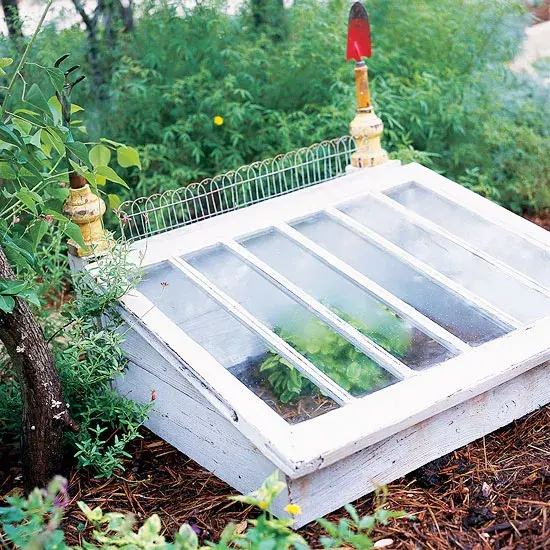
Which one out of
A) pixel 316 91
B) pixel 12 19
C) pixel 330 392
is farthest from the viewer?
pixel 316 91

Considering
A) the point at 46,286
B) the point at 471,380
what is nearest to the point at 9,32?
the point at 46,286

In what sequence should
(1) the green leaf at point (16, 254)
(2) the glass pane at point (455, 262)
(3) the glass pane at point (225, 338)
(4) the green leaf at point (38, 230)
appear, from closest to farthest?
1. (3) the glass pane at point (225, 338)
2. (1) the green leaf at point (16, 254)
3. (4) the green leaf at point (38, 230)
4. (2) the glass pane at point (455, 262)

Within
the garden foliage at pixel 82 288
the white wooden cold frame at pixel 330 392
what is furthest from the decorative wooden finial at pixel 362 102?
the garden foliage at pixel 82 288

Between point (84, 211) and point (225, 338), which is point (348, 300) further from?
A: point (84, 211)

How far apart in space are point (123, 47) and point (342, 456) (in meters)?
3.59

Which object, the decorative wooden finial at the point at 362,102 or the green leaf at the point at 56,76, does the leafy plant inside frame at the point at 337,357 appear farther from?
the decorative wooden finial at the point at 362,102

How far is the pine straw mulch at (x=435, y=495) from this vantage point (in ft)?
8.14

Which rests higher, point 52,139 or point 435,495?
point 52,139

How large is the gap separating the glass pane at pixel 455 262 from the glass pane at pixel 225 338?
31.3 inches

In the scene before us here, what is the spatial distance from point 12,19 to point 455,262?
3.21m

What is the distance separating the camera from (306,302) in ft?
9.93

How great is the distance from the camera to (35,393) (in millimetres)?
2803

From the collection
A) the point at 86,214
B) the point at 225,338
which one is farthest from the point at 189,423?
the point at 86,214

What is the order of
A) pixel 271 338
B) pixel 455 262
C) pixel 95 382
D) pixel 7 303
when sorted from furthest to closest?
pixel 455 262, pixel 95 382, pixel 271 338, pixel 7 303
